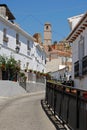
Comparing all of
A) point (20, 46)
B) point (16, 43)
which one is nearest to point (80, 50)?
point (16, 43)

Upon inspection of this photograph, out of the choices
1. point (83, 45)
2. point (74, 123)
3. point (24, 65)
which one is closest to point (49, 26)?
point (24, 65)

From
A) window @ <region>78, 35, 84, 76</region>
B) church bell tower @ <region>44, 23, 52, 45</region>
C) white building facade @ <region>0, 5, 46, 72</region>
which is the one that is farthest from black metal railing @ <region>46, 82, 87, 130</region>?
church bell tower @ <region>44, 23, 52, 45</region>

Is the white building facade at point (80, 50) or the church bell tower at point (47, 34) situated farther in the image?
the church bell tower at point (47, 34)

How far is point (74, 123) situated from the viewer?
9.59 meters

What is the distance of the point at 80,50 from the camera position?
1681cm

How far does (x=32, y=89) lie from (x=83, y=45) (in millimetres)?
22524

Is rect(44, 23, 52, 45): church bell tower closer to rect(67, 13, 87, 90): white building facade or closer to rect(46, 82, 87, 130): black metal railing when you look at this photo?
rect(67, 13, 87, 90): white building facade

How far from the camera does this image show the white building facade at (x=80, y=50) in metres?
15.1

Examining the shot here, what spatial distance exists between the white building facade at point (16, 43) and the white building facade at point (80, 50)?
1767 centimetres

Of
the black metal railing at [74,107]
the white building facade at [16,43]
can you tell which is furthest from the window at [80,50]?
the white building facade at [16,43]

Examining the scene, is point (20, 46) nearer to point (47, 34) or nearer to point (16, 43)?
point (16, 43)

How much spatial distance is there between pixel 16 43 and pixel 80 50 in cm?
2400

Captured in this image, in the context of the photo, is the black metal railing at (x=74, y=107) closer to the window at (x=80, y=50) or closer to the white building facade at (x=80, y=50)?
the white building facade at (x=80, y=50)

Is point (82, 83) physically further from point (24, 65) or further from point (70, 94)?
point (24, 65)
